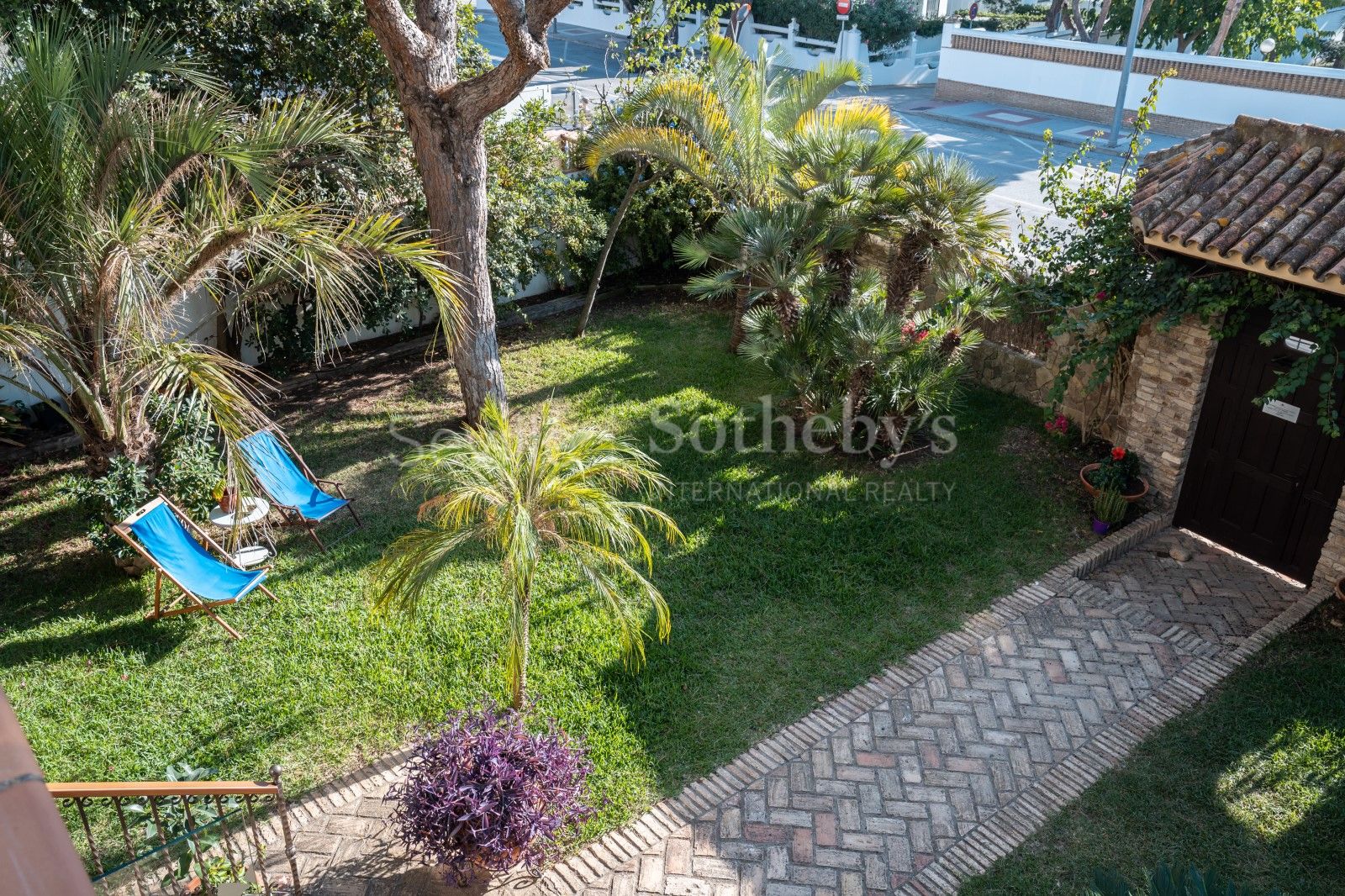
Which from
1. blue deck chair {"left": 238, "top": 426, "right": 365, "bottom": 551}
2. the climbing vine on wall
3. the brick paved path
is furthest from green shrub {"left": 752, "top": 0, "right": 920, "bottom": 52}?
blue deck chair {"left": 238, "top": 426, "right": 365, "bottom": 551}

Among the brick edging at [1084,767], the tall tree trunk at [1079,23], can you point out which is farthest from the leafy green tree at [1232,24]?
the brick edging at [1084,767]

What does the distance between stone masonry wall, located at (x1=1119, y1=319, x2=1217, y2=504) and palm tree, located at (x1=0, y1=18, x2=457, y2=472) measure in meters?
5.97

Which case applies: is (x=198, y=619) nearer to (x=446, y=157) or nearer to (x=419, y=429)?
(x=419, y=429)

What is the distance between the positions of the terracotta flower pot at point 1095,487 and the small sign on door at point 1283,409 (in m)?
1.21

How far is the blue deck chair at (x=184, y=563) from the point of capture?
7.10 m

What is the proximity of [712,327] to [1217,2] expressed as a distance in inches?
720

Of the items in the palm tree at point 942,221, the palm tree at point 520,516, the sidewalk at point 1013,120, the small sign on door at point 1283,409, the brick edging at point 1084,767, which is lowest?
the brick edging at point 1084,767

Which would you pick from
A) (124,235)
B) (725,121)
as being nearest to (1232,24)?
(725,121)

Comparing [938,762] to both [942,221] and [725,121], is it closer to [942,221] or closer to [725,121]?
[942,221]

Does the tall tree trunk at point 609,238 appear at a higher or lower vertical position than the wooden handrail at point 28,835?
lower

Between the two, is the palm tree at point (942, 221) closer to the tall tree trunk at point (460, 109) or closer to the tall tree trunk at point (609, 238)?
the tall tree trunk at point (460, 109)

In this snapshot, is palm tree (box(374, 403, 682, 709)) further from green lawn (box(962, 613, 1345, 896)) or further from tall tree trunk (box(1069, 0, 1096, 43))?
tall tree trunk (box(1069, 0, 1096, 43))

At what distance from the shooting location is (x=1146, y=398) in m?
8.62

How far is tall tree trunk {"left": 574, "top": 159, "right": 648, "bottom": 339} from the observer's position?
12.0m
